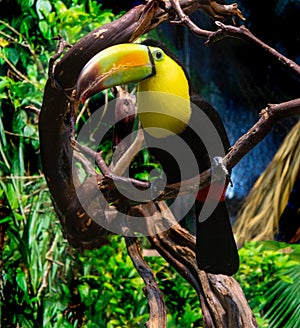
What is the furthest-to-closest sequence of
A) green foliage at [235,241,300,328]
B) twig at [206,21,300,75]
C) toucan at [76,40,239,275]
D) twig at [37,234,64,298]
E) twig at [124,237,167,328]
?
twig at [37,234,64,298] < green foliage at [235,241,300,328] < twig at [124,237,167,328] < toucan at [76,40,239,275] < twig at [206,21,300,75]

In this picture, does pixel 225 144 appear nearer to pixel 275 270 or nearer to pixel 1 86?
pixel 275 270

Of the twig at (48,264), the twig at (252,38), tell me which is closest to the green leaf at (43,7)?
the twig at (48,264)

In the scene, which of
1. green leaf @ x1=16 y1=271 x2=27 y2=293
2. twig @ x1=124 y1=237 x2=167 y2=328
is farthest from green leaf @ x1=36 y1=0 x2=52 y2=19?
twig @ x1=124 y1=237 x2=167 y2=328

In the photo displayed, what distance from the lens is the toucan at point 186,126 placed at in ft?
3.55

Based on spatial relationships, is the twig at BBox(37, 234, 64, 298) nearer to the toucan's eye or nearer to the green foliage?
the green foliage

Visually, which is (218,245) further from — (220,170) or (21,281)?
(21,281)

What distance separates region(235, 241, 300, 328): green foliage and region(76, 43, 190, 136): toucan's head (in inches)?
33.9

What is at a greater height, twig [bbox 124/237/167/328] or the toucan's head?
the toucan's head

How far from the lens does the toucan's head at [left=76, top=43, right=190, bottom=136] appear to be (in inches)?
39.9

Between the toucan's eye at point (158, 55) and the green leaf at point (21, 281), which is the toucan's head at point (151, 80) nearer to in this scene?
the toucan's eye at point (158, 55)

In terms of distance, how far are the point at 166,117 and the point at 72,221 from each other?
408 mm

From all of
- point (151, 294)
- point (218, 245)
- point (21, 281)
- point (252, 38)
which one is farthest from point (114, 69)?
point (21, 281)

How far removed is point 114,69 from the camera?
102 cm

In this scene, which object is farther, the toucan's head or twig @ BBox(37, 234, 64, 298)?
twig @ BBox(37, 234, 64, 298)
